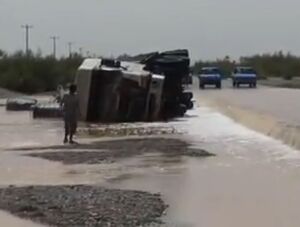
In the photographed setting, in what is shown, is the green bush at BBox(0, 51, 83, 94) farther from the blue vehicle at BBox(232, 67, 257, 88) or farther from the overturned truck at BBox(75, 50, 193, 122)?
the overturned truck at BBox(75, 50, 193, 122)

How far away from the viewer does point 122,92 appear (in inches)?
1539

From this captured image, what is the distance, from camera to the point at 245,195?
1678 cm

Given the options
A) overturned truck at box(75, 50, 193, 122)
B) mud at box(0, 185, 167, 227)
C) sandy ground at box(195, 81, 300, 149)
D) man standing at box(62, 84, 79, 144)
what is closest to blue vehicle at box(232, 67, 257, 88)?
sandy ground at box(195, 81, 300, 149)

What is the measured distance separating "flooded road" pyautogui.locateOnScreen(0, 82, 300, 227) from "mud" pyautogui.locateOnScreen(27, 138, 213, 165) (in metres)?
A: 0.49

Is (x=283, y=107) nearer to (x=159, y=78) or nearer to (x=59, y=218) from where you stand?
(x=159, y=78)

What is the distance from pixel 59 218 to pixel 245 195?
4271 millimetres

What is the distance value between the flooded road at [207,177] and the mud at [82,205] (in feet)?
1.17

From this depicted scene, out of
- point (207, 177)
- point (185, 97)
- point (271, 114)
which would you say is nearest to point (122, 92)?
point (185, 97)

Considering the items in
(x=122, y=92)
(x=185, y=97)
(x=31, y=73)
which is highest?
(x=122, y=92)

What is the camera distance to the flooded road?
1462 cm

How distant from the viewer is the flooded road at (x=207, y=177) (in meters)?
14.6

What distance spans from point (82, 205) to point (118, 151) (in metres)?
11.0

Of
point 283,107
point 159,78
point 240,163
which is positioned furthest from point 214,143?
point 283,107

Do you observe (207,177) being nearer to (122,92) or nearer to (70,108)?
(70,108)
